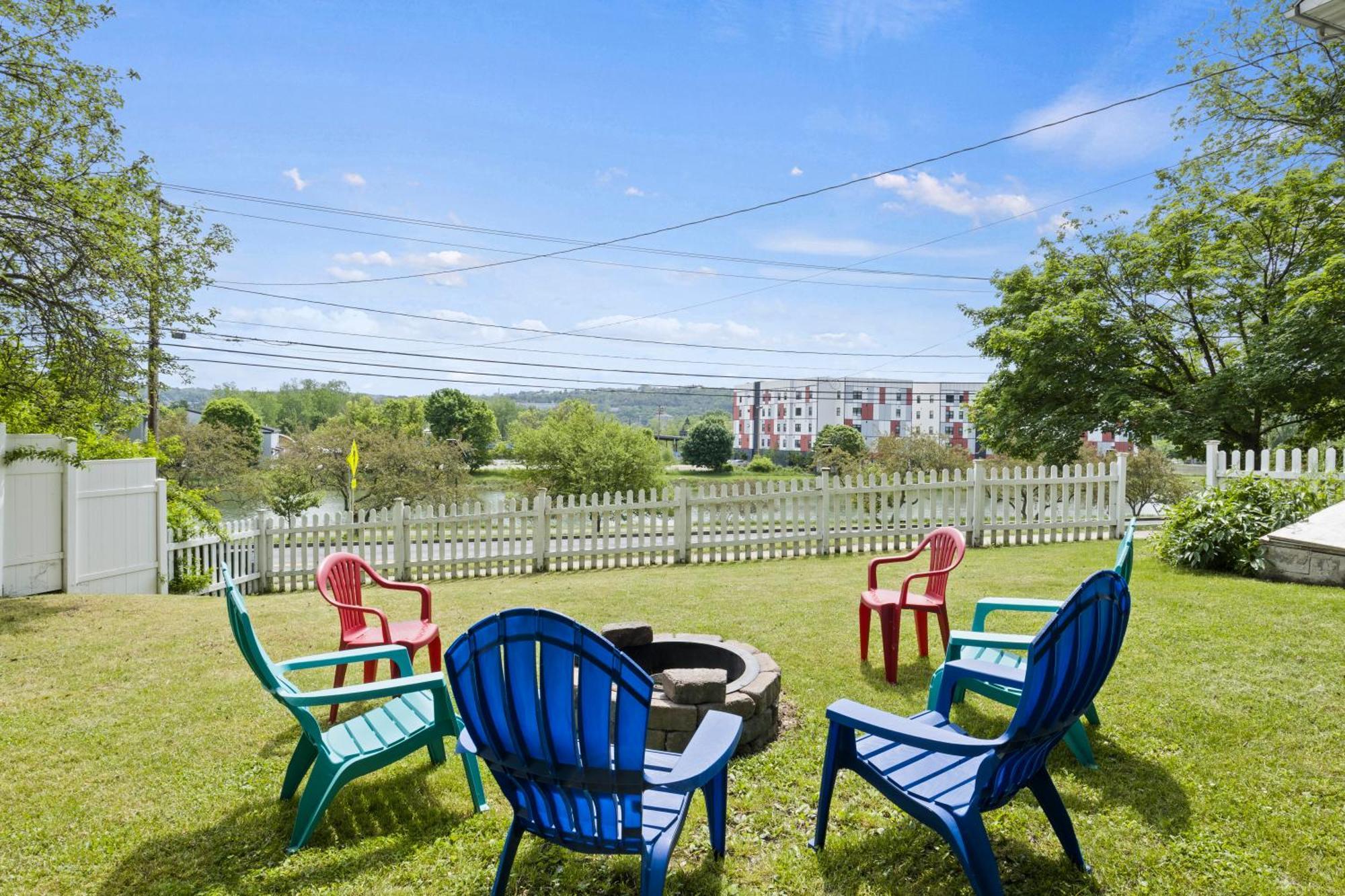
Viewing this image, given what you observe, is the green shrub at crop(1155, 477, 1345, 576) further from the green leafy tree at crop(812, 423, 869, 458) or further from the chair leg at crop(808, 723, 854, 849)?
the green leafy tree at crop(812, 423, 869, 458)

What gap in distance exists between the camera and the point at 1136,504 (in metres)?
25.4

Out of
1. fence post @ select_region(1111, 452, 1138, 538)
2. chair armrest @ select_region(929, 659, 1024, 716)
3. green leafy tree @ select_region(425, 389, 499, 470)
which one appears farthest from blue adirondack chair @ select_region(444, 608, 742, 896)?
green leafy tree @ select_region(425, 389, 499, 470)

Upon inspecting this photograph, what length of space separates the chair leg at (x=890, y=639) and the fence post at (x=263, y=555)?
→ 8.80 meters


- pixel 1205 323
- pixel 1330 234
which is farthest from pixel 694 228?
pixel 1330 234

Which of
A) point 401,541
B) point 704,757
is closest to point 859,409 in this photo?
point 401,541

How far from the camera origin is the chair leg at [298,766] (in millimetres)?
2939

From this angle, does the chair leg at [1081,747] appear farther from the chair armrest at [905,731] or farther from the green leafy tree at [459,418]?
the green leafy tree at [459,418]

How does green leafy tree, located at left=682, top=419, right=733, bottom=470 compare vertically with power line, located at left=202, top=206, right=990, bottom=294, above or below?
below

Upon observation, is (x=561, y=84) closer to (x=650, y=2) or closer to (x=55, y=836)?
(x=650, y=2)

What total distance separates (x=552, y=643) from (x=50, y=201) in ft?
26.4

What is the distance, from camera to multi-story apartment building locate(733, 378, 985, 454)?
9512 cm

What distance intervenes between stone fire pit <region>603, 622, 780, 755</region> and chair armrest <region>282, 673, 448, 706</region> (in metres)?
0.97

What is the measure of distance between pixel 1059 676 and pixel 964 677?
34.7 inches

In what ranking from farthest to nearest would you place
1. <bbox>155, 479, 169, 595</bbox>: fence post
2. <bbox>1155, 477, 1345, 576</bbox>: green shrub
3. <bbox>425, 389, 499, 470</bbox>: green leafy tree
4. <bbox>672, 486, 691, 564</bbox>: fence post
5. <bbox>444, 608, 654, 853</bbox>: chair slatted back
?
1. <bbox>425, 389, 499, 470</bbox>: green leafy tree
2. <bbox>672, 486, 691, 564</bbox>: fence post
3. <bbox>155, 479, 169, 595</bbox>: fence post
4. <bbox>1155, 477, 1345, 576</bbox>: green shrub
5. <bbox>444, 608, 654, 853</bbox>: chair slatted back
